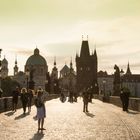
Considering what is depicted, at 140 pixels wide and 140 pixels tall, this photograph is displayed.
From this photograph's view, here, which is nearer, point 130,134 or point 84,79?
point 130,134

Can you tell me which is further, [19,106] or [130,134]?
[19,106]

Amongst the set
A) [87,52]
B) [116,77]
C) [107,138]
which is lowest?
[107,138]

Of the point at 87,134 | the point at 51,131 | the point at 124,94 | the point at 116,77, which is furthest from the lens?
the point at 116,77

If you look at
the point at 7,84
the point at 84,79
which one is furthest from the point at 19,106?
the point at 84,79

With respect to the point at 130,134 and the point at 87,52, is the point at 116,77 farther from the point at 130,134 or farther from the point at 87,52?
the point at 87,52

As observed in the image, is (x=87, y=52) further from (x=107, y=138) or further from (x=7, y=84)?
(x=107, y=138)

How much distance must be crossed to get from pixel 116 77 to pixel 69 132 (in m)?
49.2

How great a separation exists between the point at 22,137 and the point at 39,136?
78 cm

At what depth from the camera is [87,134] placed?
17.6 metres

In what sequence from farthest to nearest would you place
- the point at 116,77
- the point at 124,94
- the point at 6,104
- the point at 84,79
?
the point at 84,79
the point at 116,77
the point at 124,94
the point at 6,104

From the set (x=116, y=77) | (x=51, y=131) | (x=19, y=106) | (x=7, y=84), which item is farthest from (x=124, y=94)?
(x=7, y=84)

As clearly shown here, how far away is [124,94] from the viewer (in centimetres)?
3866

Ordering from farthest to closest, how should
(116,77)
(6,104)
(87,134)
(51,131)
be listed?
(116,77)
(6,104)
(51,131)
(87,134)

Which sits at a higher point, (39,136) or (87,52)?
(87,52)
